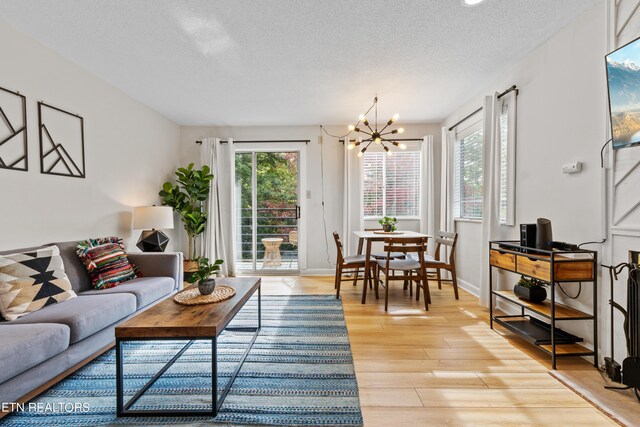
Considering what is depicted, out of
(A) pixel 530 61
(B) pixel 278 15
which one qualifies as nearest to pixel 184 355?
(B) pixel 278 15

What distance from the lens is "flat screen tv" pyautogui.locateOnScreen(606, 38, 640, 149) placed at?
1688mm

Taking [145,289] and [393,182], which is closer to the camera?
[145,289]

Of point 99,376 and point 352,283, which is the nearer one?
point 99,376

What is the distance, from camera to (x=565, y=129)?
2.34m

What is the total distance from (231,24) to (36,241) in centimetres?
241

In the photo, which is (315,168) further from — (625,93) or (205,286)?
(625,93)

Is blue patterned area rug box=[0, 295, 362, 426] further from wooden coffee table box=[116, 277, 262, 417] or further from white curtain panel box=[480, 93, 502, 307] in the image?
white curtain panel box=[480, 93, 502, 307]

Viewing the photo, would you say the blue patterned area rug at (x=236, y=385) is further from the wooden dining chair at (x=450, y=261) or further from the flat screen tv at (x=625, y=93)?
the flat screen tv at (x=625, y=93)

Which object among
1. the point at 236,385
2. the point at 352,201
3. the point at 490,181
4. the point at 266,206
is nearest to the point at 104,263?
the point at 236,385

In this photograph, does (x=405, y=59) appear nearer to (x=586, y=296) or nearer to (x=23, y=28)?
(x=586, y=296)

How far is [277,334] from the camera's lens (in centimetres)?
264

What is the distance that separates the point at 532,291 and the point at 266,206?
385cm

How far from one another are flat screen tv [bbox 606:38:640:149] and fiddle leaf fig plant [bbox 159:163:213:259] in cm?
451

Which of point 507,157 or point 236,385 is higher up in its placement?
point 507,157
